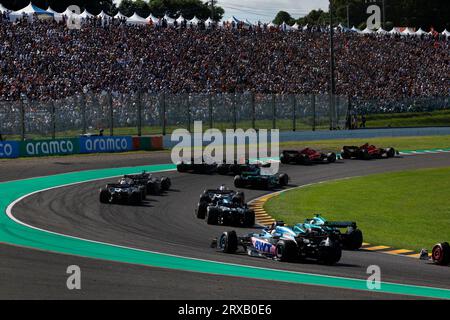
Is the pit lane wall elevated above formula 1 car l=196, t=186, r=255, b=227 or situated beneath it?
elevated above

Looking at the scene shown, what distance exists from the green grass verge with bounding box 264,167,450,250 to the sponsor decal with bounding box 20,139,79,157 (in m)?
14.2

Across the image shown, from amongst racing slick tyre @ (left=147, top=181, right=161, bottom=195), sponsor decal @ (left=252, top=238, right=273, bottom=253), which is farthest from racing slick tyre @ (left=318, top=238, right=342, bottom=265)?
racing slick tyre @ (left=147, top=181, right=161, bottom=195)

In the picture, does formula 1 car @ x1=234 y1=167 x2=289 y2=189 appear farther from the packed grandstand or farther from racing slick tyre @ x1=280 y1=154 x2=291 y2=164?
the packed grandstand

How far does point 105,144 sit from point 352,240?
1016 inches

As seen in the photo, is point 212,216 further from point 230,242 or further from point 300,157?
point 300,157

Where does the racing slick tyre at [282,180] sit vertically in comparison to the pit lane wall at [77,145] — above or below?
below

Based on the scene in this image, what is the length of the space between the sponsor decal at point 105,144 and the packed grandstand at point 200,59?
6688mm

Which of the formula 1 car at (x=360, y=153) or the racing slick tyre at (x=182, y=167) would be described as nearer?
the racing slick tyre at (x=182, y=167)

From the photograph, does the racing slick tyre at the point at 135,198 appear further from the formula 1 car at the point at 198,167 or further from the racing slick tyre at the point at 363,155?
the racing slick tyre at the point at 363,155

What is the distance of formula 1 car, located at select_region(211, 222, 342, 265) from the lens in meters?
17.6

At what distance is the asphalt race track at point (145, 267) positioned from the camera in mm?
13531

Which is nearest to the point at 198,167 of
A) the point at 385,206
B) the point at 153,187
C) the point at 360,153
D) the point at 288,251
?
the point at 153,187

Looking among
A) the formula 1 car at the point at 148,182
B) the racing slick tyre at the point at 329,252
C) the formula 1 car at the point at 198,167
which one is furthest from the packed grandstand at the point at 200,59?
the racing slick tyre at the point at 329,252
